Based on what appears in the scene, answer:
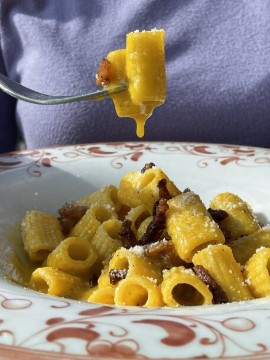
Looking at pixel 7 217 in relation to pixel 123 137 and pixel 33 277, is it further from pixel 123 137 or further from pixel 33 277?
pixel 123 137

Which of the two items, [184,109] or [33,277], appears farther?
[184,109]

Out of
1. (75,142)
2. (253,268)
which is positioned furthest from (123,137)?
(253,268)

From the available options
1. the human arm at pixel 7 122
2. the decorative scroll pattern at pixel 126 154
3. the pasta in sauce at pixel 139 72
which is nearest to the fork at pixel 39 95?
the pasta in sauce at pixel 139 72

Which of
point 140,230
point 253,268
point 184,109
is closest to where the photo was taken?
point 253,268

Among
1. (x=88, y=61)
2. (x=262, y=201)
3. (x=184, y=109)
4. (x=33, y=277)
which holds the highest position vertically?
(x=88, y=61)

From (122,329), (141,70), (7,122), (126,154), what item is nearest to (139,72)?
(141,70)

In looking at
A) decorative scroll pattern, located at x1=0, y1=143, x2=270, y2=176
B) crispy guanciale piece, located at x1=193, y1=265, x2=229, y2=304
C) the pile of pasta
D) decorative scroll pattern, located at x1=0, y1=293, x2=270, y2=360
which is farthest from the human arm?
decorative scroll pattern, located at x1=0, y1=293, x2=270, y2=360

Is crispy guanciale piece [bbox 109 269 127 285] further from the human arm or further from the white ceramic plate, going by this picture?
the human arm

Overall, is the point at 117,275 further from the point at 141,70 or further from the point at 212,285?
the point at 141,70
